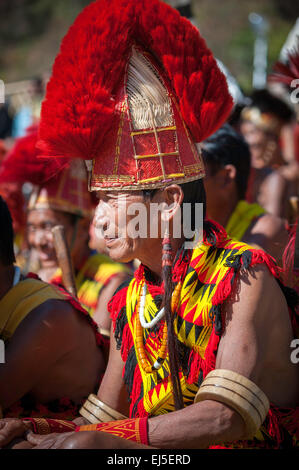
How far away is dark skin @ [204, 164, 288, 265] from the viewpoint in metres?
4.31

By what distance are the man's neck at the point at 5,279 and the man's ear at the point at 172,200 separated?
1.07 meters

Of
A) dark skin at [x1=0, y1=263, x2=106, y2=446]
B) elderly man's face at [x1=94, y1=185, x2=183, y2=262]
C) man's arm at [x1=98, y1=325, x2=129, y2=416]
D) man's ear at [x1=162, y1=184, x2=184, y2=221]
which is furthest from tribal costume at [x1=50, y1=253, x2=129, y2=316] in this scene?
man's ear at [x1=162, y1=184, x2=184, y2=221]

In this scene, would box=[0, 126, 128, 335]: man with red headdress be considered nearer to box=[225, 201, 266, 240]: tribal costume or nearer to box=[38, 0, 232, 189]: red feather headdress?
box=[225, 201, 266, 240]: tribal costume

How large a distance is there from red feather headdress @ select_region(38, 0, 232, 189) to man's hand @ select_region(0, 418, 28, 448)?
987mm

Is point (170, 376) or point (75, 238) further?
point (75, 238)

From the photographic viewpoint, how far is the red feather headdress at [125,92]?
2447 millimetres

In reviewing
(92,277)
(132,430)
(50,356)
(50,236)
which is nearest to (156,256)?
(132,430)

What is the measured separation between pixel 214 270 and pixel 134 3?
1.13 metres

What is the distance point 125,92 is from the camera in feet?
8.25

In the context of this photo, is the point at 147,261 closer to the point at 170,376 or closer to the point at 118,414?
the point at 170,376

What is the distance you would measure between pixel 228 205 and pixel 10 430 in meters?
2.62

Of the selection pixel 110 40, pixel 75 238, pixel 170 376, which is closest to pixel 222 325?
pixel 170 376
